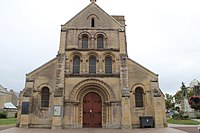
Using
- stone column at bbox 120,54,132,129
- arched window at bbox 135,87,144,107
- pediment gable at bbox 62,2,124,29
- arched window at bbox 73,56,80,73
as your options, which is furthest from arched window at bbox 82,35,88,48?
arched window at bbox 135,87,144,107

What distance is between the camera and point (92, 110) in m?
21.1

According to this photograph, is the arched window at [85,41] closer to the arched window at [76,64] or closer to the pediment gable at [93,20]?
the pediment gable at [93,20]

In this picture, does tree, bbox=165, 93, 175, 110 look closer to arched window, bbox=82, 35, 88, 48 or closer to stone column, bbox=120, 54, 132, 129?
stone column, bbox=120, 54, 132, 129

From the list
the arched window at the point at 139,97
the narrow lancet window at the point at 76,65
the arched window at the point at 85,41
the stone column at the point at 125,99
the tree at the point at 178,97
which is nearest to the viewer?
the stone column at the point at 125,99

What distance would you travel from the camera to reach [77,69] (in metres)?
22.0

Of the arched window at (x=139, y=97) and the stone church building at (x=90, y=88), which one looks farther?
the arched window at (x=139, y=97)

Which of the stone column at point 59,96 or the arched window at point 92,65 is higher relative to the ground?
the arched window at point 92,65

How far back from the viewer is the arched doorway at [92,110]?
20781 millimetres

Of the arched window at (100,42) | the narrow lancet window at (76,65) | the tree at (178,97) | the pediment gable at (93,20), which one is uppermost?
the pediment gable at (93,20)

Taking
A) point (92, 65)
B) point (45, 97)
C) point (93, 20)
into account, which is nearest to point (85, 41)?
point (93, 20)

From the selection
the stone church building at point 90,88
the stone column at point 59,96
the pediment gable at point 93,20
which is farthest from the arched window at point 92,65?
the pediment gable at point 93,20

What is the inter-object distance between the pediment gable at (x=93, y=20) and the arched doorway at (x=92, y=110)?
8.53 m

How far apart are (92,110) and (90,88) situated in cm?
241

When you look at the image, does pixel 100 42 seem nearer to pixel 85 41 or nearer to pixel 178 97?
pixel 85 41
